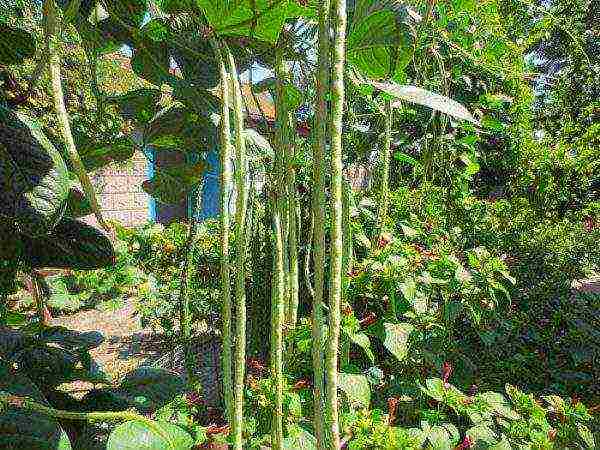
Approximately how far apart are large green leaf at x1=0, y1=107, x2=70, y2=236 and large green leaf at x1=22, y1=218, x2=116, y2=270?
0.18 metres

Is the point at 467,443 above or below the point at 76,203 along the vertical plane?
below

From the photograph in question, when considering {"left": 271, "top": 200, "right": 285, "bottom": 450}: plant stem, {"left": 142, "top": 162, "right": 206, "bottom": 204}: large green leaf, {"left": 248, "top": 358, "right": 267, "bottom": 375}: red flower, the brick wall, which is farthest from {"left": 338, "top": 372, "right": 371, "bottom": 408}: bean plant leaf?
the brick wall

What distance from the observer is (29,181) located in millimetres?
335

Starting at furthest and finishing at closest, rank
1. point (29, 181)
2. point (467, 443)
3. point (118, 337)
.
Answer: point (118, 337), point (467, 443), point (29, 181)

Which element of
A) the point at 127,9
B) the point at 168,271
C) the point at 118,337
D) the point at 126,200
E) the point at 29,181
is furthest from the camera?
the point at 126,200

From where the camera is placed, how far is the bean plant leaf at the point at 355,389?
39.8 inches

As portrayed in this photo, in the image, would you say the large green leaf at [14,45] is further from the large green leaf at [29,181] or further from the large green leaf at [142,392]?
the large green leaf at [142,392]

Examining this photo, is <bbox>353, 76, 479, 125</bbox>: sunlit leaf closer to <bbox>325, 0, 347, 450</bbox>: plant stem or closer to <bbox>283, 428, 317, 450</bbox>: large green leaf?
<bbox>325, 0, 347, 450</bbox>: plant stem

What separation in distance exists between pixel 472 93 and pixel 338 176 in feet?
8.55

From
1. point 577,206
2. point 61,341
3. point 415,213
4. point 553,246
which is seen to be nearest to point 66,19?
point 61,341

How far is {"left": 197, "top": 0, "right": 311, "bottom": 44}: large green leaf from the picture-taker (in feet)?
0.95

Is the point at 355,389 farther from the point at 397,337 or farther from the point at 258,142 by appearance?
the point at 258,142

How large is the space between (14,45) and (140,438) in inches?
14.8

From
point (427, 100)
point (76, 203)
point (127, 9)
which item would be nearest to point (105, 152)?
point (76, 203)
